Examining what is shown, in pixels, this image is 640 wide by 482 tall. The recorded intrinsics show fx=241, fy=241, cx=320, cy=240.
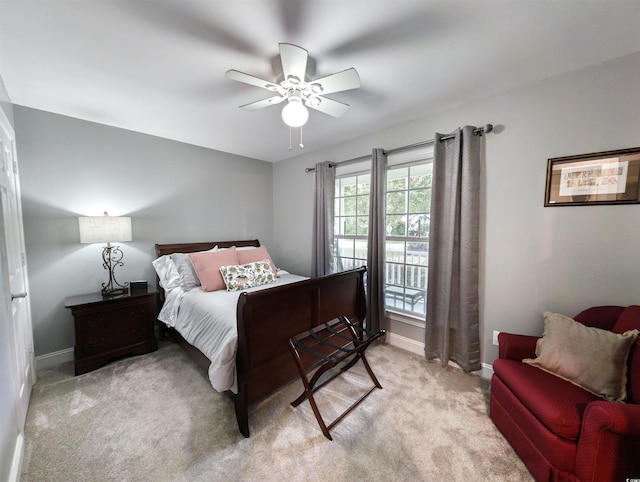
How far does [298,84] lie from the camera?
1607 mm

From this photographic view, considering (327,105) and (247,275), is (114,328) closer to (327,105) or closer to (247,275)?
(247,275)

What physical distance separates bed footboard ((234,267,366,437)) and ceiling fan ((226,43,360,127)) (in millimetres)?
1216

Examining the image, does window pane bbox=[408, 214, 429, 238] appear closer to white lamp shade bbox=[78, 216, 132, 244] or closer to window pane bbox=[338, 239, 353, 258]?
window pane bbox=[338, 239, 353, 258]

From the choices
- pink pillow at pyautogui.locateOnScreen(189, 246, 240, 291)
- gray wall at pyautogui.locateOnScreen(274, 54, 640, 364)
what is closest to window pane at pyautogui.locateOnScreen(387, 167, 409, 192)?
gray wall at pyautogui.locateOnScreen(274, 54, 640, 364)

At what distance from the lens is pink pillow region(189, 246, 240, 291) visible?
8.48 feet

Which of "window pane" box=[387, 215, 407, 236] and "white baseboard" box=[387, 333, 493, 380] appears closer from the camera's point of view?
"white baseboard" box=[387, 333, 493, 380]

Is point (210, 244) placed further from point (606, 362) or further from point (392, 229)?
point (606, 362)

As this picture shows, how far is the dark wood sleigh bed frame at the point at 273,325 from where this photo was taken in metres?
1.58

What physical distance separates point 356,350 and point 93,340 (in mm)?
2459

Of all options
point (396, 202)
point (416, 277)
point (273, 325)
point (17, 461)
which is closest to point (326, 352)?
point (273, 325)

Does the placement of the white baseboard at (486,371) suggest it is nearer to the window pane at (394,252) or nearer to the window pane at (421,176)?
the window pane at (394,252)

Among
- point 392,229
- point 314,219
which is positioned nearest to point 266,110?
point 314,219

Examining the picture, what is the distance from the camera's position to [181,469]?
4.45 ft

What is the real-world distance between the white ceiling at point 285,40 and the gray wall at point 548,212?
166 millimetres
